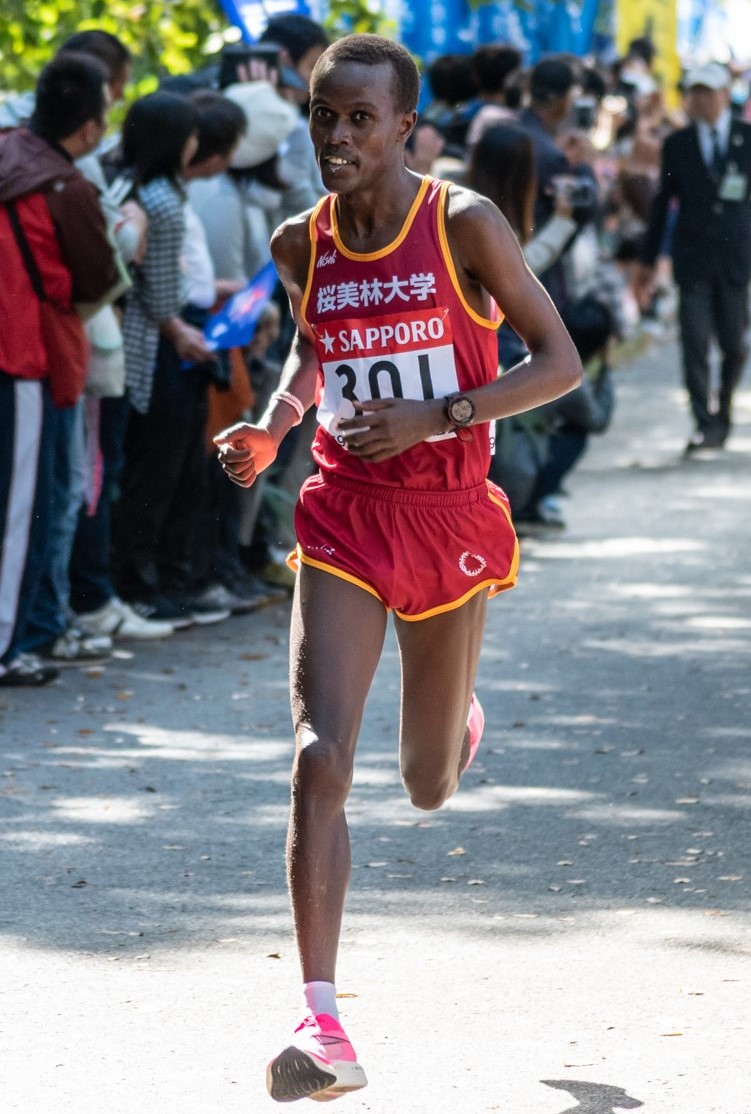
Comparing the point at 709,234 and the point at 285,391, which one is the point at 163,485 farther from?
the point at 709,234

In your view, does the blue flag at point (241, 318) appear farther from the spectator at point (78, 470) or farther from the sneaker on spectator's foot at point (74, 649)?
the sneaker on spectator's foot at point (74, 649)

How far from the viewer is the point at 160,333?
9.00 metres

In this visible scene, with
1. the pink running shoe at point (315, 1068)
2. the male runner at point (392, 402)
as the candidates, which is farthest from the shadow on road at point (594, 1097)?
the male runner at point (392, 402)

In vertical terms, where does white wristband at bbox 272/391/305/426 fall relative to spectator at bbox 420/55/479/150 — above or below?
above

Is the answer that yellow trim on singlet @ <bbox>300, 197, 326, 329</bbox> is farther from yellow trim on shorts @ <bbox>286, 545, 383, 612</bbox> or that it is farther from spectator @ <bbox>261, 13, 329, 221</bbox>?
spectator @ <bbox>261, 13, 329, 221</bbox>

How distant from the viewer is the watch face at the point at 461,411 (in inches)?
167

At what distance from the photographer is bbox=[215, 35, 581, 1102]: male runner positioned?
4266mm

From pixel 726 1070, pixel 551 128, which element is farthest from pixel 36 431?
pixel 551 128

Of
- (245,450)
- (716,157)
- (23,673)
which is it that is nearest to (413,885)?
(245,450)

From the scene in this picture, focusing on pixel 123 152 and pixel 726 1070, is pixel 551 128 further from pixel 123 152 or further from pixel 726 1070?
pixel 726 1070

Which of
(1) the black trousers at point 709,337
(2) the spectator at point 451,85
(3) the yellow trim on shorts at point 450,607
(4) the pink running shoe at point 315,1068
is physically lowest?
(1) the black trousers at point 709,337

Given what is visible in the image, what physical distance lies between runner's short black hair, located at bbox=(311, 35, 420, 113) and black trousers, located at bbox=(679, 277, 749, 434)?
1075cm

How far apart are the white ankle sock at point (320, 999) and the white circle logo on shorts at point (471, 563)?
3.24 feet

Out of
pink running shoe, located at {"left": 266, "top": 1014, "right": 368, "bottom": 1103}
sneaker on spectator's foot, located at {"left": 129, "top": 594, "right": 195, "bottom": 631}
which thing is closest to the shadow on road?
pink running shoe, located at {"left": 266, "top": 1014, "right": 368, "bottom": 1103}
